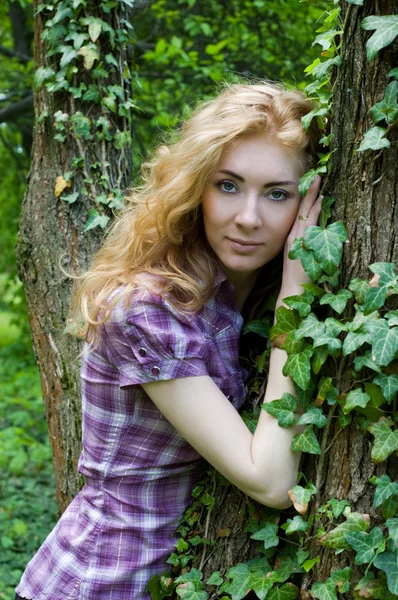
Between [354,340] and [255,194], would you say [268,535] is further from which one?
[255,194]

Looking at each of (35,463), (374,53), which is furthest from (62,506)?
(35,463)

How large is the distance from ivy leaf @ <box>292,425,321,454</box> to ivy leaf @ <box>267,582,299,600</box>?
1.19ft

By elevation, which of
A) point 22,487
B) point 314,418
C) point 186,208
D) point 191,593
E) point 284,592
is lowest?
point 22,487

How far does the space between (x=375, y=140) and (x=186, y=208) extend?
0.60 metres

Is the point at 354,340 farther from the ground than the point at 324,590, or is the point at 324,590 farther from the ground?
the point at 354,340

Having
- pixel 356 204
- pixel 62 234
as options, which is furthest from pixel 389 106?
pixel 62 234

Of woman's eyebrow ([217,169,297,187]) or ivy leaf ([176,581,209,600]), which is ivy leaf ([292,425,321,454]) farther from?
woman's eyebrow ([217,169,297,187])

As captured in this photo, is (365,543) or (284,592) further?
(284,592)

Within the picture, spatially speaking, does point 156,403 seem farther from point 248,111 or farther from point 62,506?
point 62,506

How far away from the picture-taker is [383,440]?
1538 millimetres

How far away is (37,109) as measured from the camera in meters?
3.00

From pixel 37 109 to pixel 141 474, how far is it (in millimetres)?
1782

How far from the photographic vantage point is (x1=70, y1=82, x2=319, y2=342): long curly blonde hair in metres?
1.83

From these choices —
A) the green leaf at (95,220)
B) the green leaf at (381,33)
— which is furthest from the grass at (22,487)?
the green leaf at (381,33)
